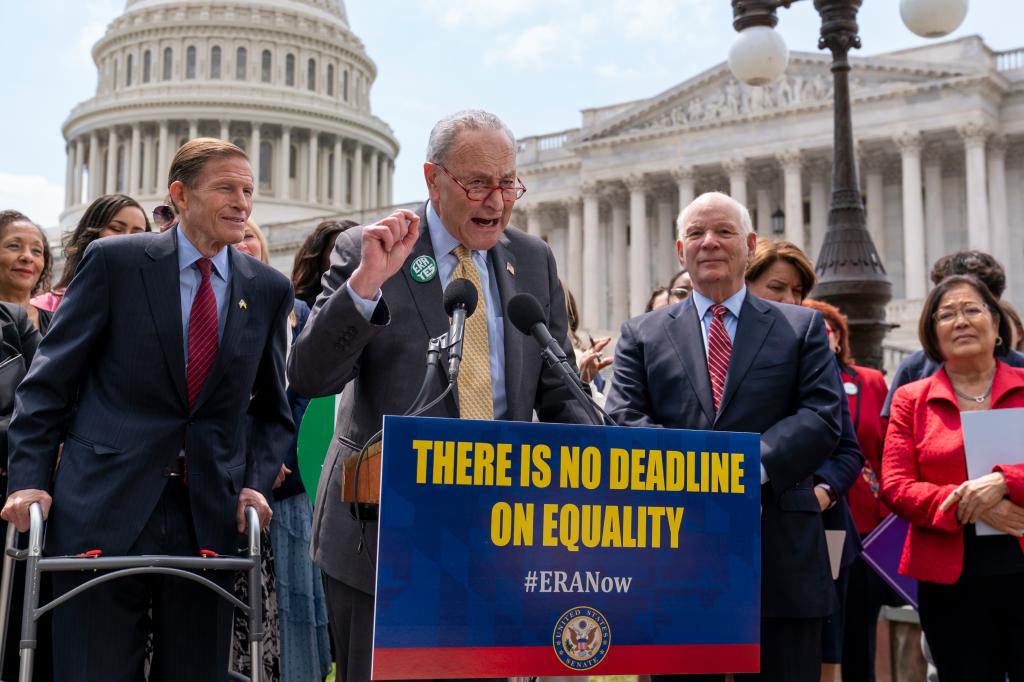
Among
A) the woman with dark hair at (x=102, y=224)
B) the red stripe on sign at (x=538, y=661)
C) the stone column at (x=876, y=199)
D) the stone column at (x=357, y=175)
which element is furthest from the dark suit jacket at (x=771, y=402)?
the stone column at (x=357, y=175)

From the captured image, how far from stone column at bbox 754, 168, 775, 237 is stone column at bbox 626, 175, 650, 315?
4913 mm

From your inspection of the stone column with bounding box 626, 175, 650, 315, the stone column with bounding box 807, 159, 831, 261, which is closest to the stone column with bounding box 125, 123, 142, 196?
the stone column with bounding box 626, 175, 650, 315

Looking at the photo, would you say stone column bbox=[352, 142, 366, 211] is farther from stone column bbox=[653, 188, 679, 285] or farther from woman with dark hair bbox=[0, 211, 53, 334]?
woman with dark hair bbox=[0, 211, 53, 334]

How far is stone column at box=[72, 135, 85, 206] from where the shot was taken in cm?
9456

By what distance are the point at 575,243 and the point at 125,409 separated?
165 feet

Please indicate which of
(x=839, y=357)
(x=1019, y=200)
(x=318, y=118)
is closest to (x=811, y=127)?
(x=1019, y=200)

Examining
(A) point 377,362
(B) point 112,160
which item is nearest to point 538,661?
(A) point 377,362

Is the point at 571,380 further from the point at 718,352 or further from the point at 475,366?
the point at 718,352

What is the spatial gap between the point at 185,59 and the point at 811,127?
5856cm

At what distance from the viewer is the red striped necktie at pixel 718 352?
194 inches

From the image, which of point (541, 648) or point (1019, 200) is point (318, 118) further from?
point (541, 648)

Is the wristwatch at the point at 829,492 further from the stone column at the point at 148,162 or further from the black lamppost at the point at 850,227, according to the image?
the stone column at the point at 148,162

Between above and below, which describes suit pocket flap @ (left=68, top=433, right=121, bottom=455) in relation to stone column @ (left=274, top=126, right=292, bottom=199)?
below

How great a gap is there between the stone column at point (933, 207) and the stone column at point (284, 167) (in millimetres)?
53113
